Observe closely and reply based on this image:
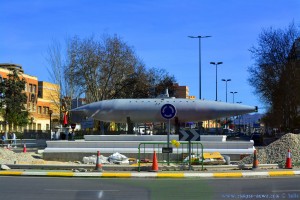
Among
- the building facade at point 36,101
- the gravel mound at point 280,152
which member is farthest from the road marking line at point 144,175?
the building facade at point 36,101

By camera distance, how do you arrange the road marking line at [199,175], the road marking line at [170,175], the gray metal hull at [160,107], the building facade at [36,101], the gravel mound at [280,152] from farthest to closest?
the building facade at [36,101], the gray metal hull at [160,107], the gravel mound at [280,152], the road marking line at [199,175], the road marking line at [170,175]

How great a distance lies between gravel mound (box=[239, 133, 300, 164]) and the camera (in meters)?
24.9

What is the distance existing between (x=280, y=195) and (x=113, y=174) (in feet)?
26.8

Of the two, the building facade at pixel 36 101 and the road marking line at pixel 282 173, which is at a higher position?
the building facade at pixel 36 101

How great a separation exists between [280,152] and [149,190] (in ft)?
45.8

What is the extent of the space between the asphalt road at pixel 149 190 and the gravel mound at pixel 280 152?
26.5ft

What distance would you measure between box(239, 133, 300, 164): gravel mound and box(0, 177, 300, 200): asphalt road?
8092mm

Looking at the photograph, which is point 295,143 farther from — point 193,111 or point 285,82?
point 285,82

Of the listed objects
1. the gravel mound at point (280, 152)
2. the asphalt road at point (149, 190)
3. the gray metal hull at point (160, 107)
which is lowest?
the asphalt road at point (149, 190)

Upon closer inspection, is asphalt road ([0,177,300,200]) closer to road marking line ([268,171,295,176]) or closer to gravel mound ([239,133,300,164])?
road marking line ([268,171,295,176])

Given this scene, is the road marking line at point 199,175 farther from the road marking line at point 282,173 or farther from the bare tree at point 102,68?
the bare tree at point 102,68

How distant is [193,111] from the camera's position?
113ft

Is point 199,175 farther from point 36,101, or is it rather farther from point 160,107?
point 36,101

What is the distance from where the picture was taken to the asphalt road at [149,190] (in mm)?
12203
